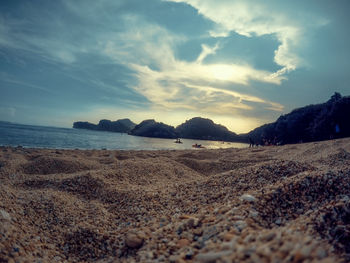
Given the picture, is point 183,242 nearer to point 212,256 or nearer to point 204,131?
point 212,256

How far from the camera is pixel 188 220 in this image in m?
2.04

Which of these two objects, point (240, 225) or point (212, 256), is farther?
point (240, 225)

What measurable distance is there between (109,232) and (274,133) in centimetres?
Answer: 5162

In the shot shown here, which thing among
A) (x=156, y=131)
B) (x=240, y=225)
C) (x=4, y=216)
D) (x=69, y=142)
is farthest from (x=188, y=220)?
(x=156, y=131)

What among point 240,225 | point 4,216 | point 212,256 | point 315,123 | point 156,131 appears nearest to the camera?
point 212,256

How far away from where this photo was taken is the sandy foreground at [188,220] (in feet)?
4.45

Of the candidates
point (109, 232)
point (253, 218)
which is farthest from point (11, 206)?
point (253, 218)

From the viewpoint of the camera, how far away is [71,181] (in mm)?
4211

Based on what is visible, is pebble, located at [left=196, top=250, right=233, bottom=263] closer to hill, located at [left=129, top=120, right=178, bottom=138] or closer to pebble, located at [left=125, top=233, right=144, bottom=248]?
pebble, located at [left=125, top=233, right=144, bottom=248]

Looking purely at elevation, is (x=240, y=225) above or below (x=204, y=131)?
below

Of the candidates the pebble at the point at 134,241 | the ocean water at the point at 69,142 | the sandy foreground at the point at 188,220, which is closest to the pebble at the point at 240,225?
the sandy foreground at the point at 188,220

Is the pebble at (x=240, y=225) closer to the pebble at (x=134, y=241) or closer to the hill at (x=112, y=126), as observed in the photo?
the pebble at (x=134, y=241)

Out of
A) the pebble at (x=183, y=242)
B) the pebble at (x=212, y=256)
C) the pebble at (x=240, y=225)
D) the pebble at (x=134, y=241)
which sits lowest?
the pebble at (x=134, y=241)

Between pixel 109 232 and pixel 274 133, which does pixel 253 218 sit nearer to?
pixel 109 232
